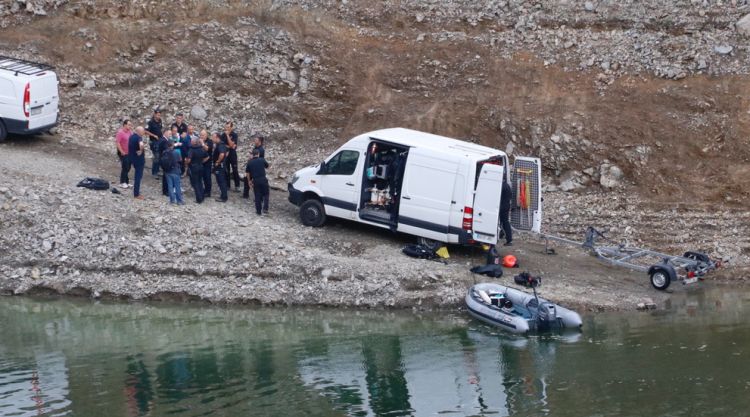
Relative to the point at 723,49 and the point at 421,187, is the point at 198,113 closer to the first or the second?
the point at 421,187

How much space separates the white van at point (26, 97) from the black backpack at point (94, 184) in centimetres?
281

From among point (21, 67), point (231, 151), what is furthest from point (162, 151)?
point (21, 67)

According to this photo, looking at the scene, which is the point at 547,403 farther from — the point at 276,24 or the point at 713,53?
the point at 276,24

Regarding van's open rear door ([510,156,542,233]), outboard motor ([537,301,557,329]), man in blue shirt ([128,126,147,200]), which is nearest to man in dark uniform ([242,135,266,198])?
man in blue shirt ([128,126,147,200])

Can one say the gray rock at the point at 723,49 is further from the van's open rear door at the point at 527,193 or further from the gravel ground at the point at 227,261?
the van's open rear door at the point at 527,193

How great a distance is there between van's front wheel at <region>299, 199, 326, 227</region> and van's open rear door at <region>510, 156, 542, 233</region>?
4.02 meters

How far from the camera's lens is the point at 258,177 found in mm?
23766

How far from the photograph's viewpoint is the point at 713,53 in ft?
90.4

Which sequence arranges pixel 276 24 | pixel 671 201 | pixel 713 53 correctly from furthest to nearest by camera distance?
pixel 276 24
pixel 713 53
pixel 671 201

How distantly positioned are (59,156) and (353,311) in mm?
9321

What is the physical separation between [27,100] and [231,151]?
5043mm

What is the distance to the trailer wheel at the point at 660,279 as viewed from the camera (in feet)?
71.6

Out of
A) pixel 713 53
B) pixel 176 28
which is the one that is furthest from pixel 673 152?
pixel 176 28

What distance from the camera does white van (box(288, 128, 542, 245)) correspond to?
72.1 feet
